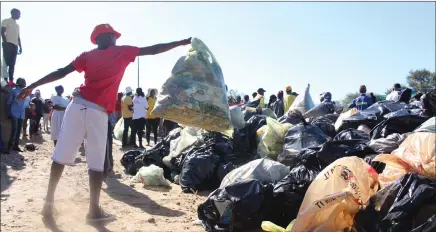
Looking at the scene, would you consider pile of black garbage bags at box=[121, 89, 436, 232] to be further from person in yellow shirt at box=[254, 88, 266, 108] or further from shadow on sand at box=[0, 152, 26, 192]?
person in yellow shirt at box=[254, 88, 266, 108]

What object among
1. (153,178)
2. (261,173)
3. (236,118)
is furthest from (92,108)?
(236,118)

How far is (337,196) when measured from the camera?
8.32 feet

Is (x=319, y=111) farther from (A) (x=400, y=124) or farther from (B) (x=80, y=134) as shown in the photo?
(B) (x=80, y=134)

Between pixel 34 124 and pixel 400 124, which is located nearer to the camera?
pixel 400 124

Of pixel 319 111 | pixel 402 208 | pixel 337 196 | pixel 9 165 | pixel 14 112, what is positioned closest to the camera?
pixel 402 208

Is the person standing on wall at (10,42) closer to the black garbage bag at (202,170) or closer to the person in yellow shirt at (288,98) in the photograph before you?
the black garbage bag at (202,170)

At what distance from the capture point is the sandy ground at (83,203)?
2.97 m

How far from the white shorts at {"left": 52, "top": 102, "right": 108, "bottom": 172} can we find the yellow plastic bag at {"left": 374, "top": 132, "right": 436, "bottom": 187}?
2.12 meters

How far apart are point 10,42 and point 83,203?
5888 mm

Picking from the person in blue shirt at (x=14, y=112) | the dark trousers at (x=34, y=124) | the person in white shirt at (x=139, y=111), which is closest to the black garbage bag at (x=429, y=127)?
the person in blue shirt at (x=14, y=112)

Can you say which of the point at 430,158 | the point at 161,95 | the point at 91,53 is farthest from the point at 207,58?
the point at 430,158

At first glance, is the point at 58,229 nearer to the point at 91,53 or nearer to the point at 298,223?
the point at 91,53

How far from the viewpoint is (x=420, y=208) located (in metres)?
2.37

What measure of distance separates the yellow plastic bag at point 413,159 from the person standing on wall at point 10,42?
760 centimetres
